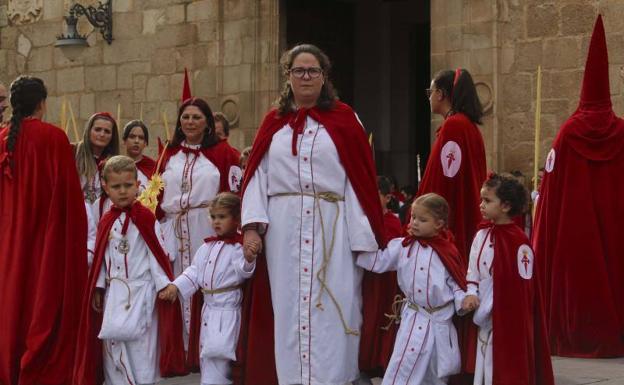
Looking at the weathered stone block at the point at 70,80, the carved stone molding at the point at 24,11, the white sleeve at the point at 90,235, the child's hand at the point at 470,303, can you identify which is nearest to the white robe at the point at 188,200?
the white sleeve at the point at 90,235

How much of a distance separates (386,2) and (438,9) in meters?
4.36

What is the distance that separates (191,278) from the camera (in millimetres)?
6723

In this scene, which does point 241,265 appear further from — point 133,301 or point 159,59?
point 159,59

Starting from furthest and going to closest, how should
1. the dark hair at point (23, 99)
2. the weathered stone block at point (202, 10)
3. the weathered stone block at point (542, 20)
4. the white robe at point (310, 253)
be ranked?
1. the weathered stone block at point (202, 10)
2. the weathered stone block at point (542, 20)
3. the dark hair at point (23, 99)
4. the white robe at point (310, 253)

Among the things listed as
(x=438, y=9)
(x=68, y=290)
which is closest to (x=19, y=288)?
(x=68, y=290)

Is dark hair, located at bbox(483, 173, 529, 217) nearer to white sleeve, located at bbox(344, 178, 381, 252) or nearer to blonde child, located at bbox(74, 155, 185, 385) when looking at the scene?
white sleeve, located at bbox(344, 178, 381, 252)

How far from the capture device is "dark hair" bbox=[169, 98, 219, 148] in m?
7.99

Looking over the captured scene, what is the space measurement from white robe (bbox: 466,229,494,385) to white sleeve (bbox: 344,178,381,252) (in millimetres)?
523

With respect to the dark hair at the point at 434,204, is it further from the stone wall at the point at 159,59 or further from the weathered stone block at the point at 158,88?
the weathered stone block at the point at 158,88

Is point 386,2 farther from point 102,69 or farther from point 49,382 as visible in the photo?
point 49,382

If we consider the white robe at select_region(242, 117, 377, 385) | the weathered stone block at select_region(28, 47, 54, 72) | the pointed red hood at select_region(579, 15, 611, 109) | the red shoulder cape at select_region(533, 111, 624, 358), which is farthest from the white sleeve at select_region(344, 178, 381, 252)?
the weathered stone block at select_region(28, 47, 54, 72)

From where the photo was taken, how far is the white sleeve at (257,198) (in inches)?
242

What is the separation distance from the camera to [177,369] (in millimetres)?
7168

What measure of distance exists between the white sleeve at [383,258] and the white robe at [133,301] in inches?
41.4
